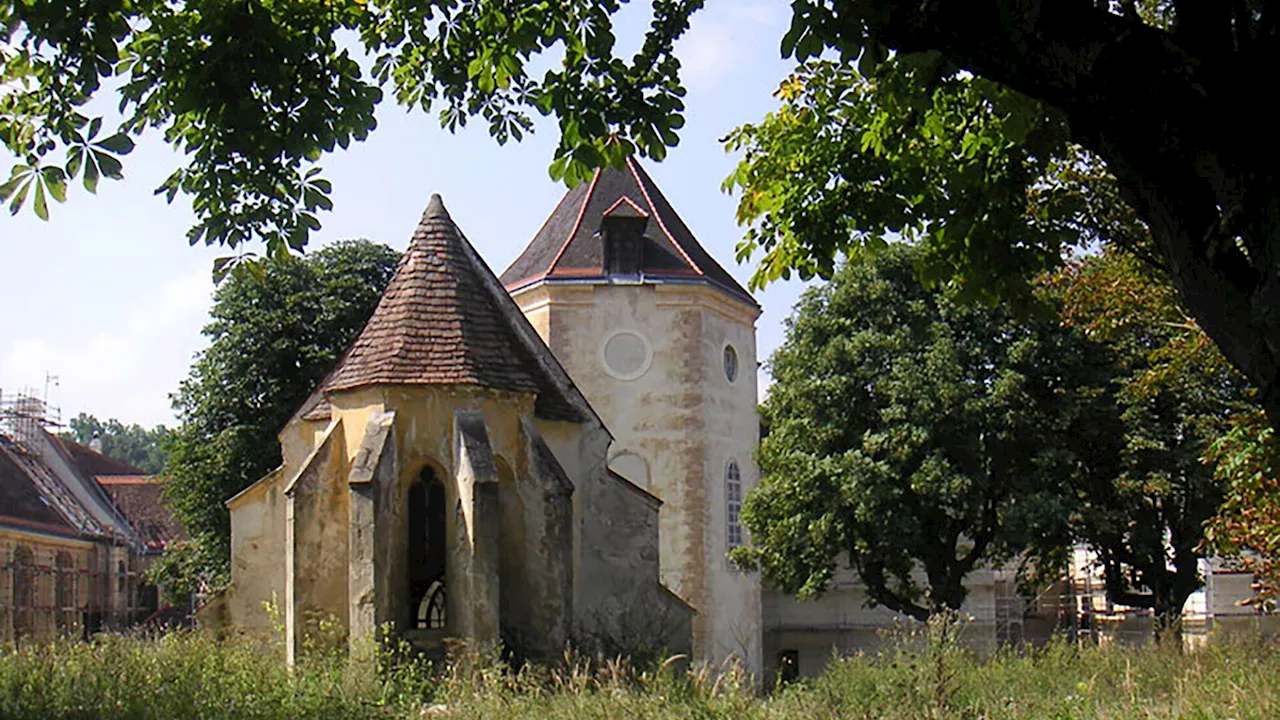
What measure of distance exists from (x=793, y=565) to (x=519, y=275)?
11502 mm

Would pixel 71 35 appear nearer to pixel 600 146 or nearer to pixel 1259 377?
pixel 600 146

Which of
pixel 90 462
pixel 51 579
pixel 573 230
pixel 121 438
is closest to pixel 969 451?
pixel 573 230

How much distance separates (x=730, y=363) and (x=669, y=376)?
247 cm

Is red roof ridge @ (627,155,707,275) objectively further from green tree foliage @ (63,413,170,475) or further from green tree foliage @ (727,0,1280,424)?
green tree foliage @ (63,413,170,475)

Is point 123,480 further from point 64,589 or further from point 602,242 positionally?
point 602,242

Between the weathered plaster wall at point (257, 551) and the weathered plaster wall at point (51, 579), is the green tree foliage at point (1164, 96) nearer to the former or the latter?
the weathered plaster wall at point (257, 551)

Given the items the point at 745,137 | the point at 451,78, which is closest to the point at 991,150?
the point at 745,137

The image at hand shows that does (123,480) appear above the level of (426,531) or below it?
above

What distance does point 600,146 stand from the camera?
9445mm

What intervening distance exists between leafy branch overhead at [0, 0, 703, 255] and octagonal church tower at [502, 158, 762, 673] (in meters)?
27.4

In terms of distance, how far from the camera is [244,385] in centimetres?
3700

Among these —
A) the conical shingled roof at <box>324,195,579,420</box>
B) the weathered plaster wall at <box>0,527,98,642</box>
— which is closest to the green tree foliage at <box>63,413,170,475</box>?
the weathered plaster wall at <box>0,527,98,642</box>

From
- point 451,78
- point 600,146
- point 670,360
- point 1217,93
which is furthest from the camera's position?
point 670,360

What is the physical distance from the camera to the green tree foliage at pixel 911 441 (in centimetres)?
3297
